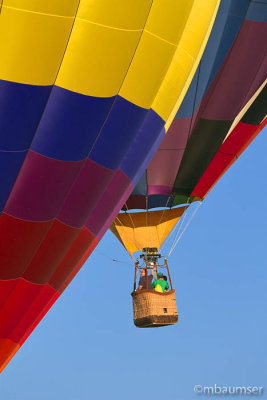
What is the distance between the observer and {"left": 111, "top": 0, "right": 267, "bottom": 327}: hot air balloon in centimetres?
1002

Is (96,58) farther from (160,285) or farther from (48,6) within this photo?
(160,285)

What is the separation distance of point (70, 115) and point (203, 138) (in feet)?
14.8

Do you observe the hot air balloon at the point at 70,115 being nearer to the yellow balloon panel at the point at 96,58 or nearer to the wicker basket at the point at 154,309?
the yellow balloon panel at the point at 96,58

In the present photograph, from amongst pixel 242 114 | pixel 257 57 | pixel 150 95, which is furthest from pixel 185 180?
pixel 150 95

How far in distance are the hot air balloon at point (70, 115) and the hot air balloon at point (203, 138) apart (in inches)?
74.4

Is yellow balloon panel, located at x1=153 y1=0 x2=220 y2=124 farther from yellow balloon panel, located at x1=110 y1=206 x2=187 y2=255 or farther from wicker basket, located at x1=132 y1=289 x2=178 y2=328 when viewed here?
yellow balloon panel, located at x1=110 y1=206 x2=187 y2=255

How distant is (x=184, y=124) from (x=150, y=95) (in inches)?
127

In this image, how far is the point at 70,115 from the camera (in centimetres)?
706

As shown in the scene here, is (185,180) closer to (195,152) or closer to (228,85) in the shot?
(195,152)

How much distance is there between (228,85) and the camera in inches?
425

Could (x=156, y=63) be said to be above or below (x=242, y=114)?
below

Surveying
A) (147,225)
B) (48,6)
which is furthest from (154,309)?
(48,6)

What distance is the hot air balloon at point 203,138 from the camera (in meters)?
10.0

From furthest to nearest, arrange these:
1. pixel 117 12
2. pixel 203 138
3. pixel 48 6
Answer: pixel 203 138 < pixel 117 12 < pixel 48 6
